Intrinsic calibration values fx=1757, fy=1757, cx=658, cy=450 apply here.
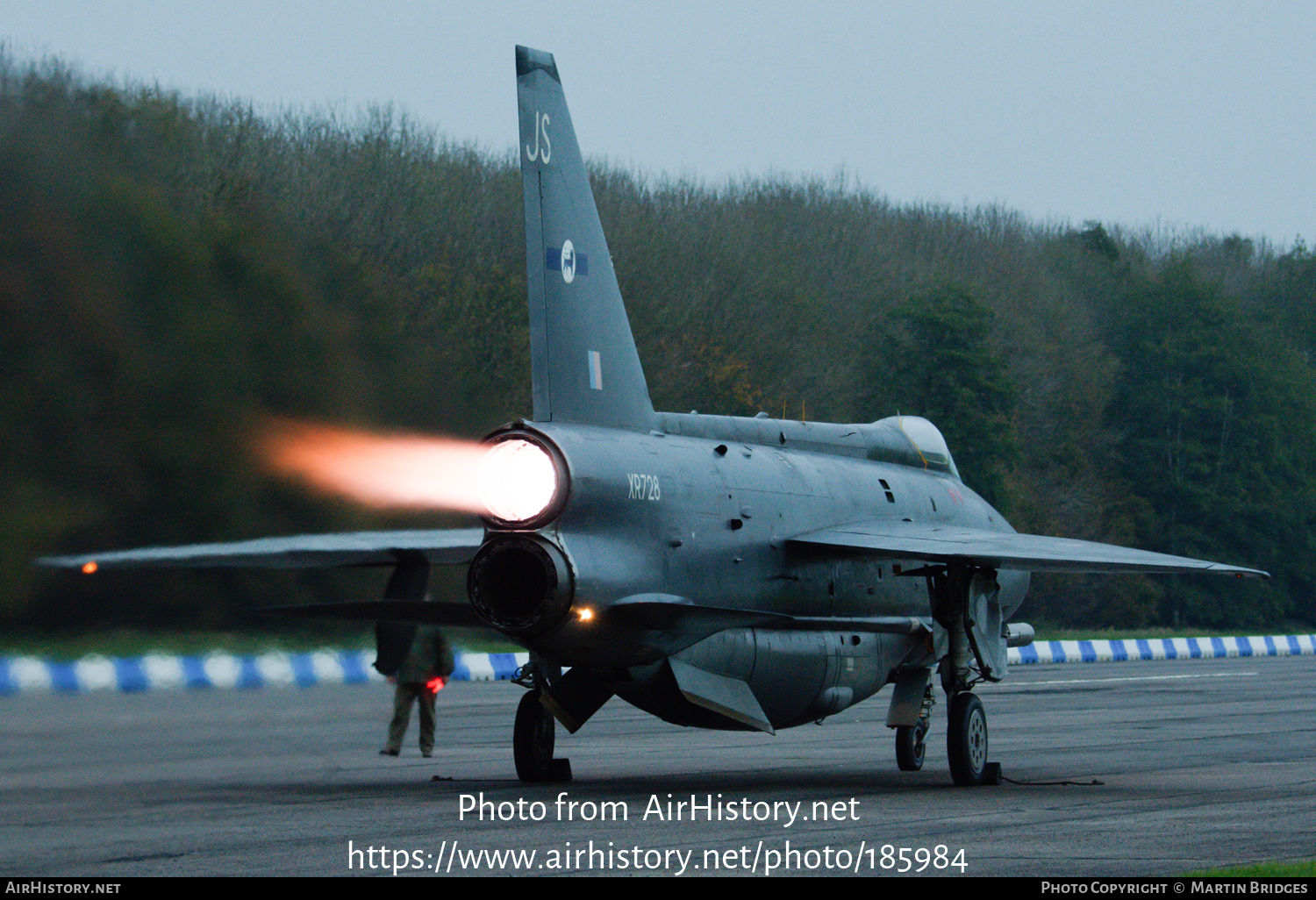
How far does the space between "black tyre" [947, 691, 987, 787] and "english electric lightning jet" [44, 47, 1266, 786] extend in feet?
0.07

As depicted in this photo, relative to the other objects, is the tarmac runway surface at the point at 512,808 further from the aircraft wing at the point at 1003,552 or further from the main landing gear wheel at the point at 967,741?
the aircraft wing at the point at 1003,552

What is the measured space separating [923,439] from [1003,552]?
4292 millimetres

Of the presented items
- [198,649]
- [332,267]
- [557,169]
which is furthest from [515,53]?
[198,649]

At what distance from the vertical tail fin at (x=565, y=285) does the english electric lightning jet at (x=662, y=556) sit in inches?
0.8

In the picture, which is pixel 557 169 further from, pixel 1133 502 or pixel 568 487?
pixel 1133 502

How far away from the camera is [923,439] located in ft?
66.5

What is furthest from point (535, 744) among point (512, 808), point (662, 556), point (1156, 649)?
point (1156, 649)

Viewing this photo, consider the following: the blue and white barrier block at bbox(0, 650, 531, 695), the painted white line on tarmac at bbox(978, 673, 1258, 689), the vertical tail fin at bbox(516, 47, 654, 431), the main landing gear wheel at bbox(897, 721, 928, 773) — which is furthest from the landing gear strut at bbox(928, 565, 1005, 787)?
the painted white line on tarmac at bbox(978, 673, 1258, 689)

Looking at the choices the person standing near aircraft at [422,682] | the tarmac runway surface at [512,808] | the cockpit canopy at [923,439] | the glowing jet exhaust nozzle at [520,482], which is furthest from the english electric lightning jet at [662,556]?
the cockpit canopy at [923,439]

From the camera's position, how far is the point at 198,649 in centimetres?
1262

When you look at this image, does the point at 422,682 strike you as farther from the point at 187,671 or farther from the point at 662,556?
the point at 187,671

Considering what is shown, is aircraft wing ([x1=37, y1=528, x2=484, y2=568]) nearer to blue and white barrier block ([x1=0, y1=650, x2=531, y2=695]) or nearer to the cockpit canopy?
blue and white barrier block ([x1=0, y1=650, x2=531, y2=695])

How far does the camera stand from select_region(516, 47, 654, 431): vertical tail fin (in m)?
14.7
